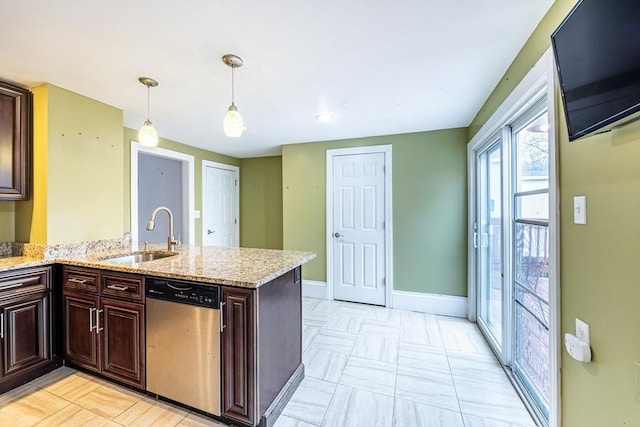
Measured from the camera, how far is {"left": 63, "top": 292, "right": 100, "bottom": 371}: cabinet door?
1.94 meters

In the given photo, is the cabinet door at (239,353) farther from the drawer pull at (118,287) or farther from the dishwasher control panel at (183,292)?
the drawer pull at (118,287)

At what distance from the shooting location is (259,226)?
494 cm

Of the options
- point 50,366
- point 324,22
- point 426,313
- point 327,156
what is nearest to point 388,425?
point 426,313

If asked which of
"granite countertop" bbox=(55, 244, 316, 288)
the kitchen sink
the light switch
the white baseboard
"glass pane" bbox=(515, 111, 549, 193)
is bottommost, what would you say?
the white baseboard

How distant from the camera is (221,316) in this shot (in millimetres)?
1514

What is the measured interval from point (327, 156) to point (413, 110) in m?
1.41

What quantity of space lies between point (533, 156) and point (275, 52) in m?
1.80

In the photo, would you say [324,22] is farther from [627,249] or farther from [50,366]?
[50,366]

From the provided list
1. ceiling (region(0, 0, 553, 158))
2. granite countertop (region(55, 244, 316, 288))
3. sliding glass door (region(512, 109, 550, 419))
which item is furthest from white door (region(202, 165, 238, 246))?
sliding glass door (region(512, 109, 550, 419))

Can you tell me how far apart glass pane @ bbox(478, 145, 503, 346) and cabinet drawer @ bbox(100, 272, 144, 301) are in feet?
8.92

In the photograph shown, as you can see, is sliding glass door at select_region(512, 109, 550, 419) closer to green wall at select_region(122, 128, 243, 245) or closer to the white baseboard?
the white baseboard

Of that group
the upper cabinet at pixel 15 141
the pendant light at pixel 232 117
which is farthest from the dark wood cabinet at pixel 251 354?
the upper cabinet at pixel 15 141

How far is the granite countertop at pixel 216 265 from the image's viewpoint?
150cm

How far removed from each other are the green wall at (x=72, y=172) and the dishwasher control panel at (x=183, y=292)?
1190 millimetres
